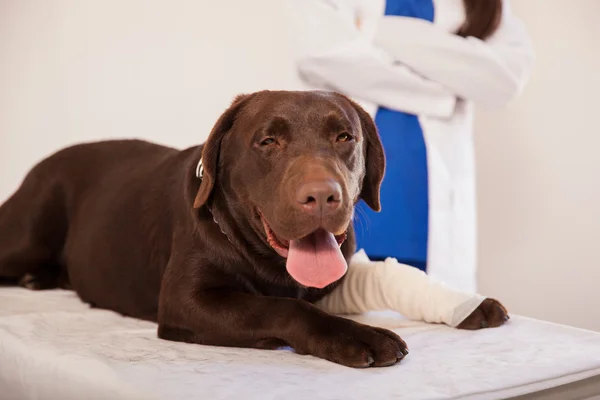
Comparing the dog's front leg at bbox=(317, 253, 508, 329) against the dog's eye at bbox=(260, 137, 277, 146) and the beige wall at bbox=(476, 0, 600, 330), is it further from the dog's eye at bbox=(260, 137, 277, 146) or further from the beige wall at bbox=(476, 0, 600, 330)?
the beige wall at bbox=(476, 0, 600, 330)

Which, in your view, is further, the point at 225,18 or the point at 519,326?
the point at 225,18

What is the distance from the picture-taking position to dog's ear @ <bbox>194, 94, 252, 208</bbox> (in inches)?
64.0

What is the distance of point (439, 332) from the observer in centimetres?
166

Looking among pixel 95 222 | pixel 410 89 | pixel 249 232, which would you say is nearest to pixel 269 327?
pixel 249 232

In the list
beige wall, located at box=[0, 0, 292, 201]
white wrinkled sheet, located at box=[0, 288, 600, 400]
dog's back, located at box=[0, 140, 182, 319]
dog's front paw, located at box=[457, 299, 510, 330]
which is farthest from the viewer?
beige wall, located at box=[0, 0, 292, 201]

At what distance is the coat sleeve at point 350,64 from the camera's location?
8.52 ft

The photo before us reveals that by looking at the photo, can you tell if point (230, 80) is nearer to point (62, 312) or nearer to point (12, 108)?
point (12, 108)

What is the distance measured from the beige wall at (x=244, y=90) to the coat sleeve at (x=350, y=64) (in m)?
0.99

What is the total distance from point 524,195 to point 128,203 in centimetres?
261

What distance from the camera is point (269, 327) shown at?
147cm

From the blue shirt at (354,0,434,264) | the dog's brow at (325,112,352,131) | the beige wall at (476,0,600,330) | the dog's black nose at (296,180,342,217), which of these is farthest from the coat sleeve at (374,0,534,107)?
the dog's black nose at (296,180,342,217)

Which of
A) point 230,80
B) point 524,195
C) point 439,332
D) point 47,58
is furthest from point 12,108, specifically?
point 524,195

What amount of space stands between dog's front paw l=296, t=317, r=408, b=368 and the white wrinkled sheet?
0.08 ft

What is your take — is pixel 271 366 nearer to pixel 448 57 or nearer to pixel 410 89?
pixel 410 89
